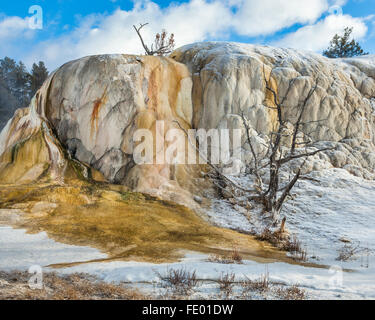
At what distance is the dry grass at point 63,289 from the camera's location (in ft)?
8.30

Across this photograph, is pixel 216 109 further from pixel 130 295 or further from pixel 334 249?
pixel 130 295

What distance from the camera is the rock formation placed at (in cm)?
823

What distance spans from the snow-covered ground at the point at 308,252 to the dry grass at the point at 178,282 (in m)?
0.10

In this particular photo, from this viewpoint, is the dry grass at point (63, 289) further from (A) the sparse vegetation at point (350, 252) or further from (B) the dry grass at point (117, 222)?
(A) the sparse vegetation at point (350, 252)

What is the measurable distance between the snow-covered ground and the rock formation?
6.12 feet

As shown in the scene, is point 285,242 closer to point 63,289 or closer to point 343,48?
point 63,289

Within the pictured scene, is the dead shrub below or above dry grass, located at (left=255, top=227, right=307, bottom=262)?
above

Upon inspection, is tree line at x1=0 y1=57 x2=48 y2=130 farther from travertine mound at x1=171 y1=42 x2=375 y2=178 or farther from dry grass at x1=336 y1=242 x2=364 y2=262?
dry grass at x1=336 y1=242 x2=364 y2=262

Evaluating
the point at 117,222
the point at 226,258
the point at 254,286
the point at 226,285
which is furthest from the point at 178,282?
the point at 117,222

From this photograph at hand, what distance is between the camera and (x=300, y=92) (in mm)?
10211

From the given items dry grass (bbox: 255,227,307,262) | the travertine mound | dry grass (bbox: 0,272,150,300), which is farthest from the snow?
the travertine mound
